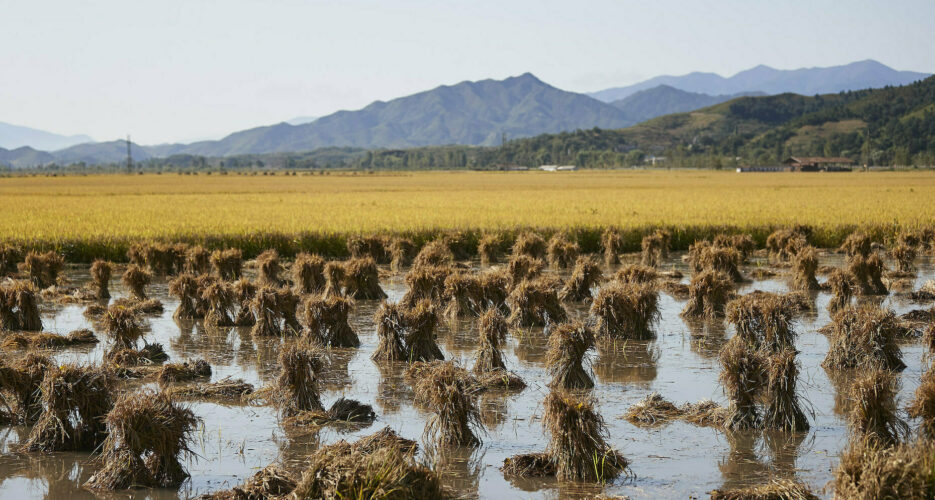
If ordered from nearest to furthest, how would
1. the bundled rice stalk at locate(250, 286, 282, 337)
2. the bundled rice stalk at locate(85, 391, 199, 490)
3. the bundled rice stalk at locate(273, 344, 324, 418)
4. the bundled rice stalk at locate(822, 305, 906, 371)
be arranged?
the bundled rice stalk at locate(85, 391, 199, 490)
the bundled rice stalk at locate(273, 344, 324, 418)
the bundled rice stalk at locate(822, 305, 906, 371)
the bundled rice stalk at locate(250, 286, 282, 337)

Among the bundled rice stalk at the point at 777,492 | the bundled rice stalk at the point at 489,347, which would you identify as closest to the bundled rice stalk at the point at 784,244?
the bundled rice stalk at the point at 489,347

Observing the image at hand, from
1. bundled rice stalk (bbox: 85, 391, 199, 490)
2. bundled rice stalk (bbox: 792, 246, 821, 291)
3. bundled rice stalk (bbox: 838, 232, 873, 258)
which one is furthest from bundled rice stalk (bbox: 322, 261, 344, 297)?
bundled rice stalk (bbox: 838, 232, 873, 258)

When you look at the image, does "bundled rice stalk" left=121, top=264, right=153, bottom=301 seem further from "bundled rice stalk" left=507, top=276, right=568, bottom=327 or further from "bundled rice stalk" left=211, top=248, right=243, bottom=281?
"bundled rice stalk" left=507, top=276, right=568, bottom=327

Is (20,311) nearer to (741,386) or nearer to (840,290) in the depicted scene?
(741,386)

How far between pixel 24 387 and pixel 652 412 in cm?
632

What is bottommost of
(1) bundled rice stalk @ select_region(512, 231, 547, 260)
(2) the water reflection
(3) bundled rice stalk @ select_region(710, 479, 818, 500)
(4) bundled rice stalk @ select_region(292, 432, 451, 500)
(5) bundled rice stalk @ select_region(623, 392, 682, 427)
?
(2) the water reflection

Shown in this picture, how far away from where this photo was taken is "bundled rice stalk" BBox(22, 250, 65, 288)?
1778 cm

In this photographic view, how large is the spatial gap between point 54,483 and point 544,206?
30.6 meters

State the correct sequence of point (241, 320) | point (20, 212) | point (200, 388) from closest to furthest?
point (200, 388) → point (241, 320) → point (20, 212)

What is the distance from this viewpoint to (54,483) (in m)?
6.90

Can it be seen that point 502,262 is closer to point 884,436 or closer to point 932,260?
point 932,260

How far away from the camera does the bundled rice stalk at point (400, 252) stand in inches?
838

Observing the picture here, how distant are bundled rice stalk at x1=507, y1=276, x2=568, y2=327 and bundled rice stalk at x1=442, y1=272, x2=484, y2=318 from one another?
0.79m

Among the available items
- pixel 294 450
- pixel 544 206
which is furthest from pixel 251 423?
pixel 544 206
